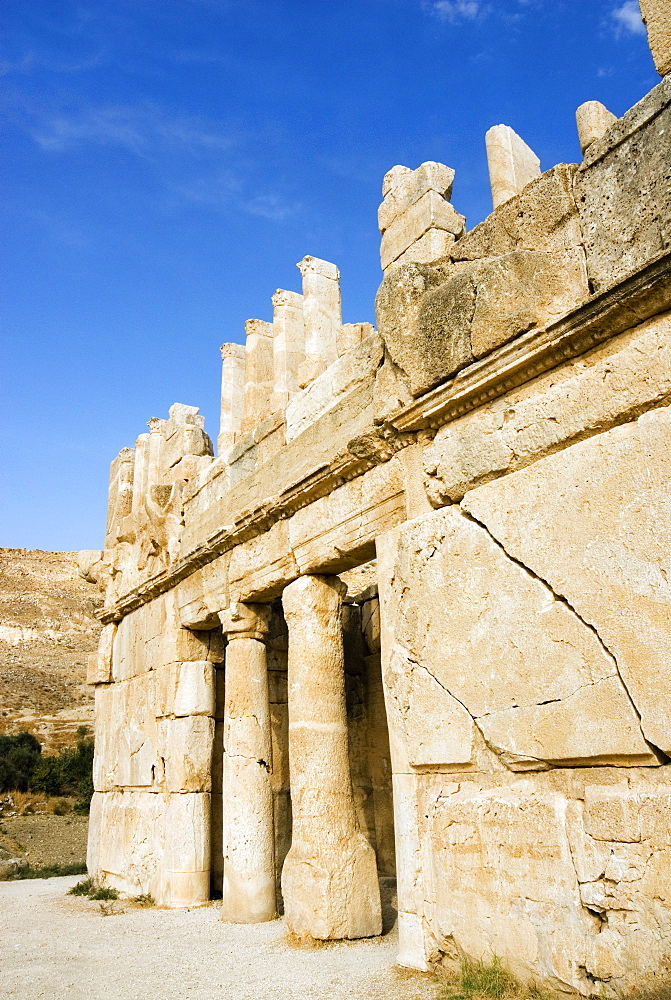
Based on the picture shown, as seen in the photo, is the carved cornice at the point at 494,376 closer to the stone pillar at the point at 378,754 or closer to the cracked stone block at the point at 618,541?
the cracked stone block at the point at 618,541

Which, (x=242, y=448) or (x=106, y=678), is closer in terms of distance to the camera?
(x=242, y=448)

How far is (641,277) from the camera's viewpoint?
125 inches

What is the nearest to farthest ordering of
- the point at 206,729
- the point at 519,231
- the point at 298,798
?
the point at 519,231 → the point at 298,798 → the point at 206,729

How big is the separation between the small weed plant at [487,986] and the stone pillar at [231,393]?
508 centimetres

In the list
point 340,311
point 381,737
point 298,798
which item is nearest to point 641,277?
point 340,311

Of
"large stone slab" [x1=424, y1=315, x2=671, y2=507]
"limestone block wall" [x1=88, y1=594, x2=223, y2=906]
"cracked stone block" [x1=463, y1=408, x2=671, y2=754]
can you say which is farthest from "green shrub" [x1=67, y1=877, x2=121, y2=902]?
"cracked stone block" [x1=463, y1=408, x2=671, y2=754]

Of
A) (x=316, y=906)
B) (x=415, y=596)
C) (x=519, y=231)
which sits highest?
(x=519, y=231)

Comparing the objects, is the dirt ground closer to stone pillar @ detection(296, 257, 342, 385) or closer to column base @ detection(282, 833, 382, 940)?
column base @ detection(282, 833, 382, 940)

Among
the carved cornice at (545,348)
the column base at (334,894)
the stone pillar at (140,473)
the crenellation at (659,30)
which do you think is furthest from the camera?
the stone pillar at (140,473)

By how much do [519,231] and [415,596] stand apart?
195 cm

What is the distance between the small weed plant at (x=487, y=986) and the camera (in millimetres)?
3215

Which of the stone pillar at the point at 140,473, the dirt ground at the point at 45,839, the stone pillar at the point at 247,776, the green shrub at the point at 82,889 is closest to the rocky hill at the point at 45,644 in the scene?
the dirt ground at the point at 45,839

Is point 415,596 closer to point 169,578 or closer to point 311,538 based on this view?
point 311,538

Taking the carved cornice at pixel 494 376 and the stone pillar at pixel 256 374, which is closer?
the carved cornice at pixel 494 376
